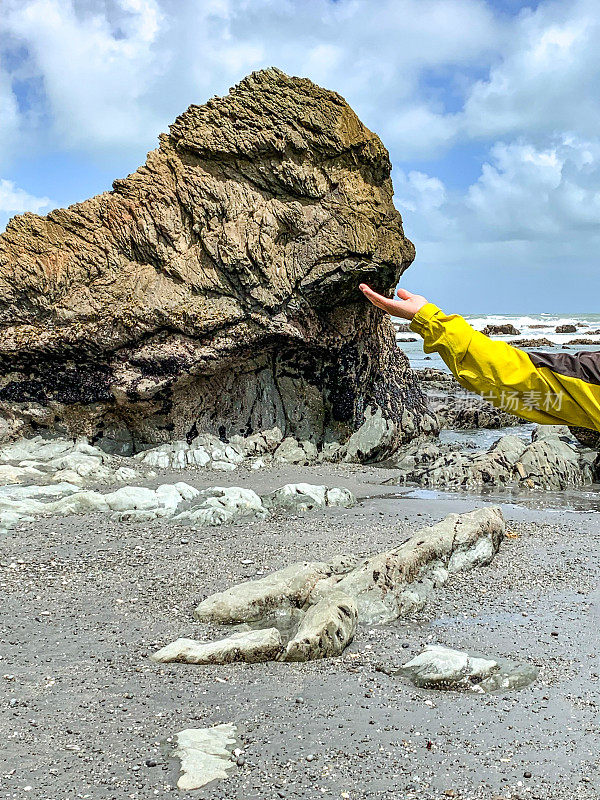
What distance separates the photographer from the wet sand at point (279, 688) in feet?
11.0

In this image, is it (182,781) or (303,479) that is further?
(303,479)

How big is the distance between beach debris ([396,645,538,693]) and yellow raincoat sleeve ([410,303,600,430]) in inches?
105

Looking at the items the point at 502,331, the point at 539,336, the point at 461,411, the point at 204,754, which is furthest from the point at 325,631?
the point at 502,331

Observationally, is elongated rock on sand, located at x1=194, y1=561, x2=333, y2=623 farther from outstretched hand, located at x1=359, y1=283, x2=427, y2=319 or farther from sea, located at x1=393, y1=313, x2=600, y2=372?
sea, located at x1=393, y1=313, x2=600, y2=372

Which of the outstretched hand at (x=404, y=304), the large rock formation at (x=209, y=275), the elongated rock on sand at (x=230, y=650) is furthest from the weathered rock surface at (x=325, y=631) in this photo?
the large rock formation at (x=209, y=275)

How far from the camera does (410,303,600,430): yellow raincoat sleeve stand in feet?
6.10

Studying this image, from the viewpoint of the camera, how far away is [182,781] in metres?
3.30

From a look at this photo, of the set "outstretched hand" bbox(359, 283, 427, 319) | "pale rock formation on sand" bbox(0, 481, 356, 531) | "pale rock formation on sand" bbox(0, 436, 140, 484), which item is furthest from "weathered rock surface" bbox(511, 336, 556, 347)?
"outstretched hand" bbox(359, 283, 427, 319)

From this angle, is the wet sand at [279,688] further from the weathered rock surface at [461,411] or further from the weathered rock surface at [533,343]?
the weathered rock surface at [533,343]

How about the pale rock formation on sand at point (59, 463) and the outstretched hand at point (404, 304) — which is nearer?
the outstretched hand at point (404, 304)

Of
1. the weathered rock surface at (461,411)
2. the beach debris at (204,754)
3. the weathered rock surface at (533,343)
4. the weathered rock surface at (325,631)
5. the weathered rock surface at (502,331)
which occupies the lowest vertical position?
the beach debris at (204,754)

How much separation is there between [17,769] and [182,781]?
2.51 ft

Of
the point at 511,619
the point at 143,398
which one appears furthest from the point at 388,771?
the point at 143,398

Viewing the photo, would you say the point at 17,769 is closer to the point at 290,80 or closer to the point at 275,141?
the point at 275,141
